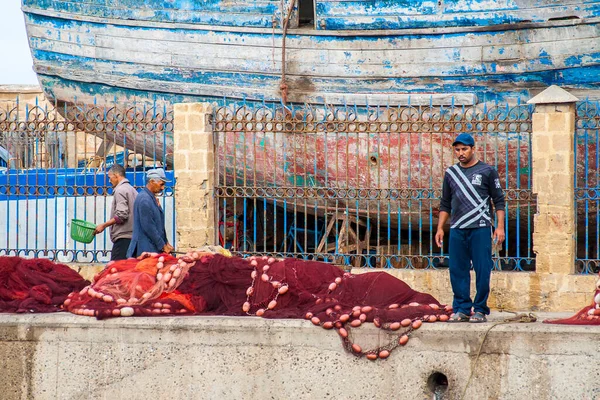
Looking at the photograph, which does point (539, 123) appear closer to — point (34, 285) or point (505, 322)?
point (505, 322)

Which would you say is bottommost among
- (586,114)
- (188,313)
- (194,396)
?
(194,396)

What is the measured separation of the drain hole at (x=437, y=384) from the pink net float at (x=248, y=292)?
1.23 ft

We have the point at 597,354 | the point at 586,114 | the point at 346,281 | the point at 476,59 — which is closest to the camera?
the point at 597,354

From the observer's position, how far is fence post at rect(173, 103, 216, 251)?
34.4 feet

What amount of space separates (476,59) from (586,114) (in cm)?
240

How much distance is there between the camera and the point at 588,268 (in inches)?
395

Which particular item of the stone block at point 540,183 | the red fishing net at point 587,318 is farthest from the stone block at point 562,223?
the red fishing net at point 587,318

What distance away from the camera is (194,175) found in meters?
10.6

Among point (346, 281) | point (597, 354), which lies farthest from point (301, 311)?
point (597, 354)

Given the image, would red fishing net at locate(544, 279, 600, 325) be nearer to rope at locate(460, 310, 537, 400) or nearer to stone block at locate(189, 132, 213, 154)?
rope at locate(460, 310, 537, 400)

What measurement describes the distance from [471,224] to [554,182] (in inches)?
133

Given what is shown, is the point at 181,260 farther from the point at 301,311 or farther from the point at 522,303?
the point at 522,303

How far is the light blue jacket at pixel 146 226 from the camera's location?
885cm

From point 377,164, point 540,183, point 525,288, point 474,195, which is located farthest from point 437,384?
point 377,164
